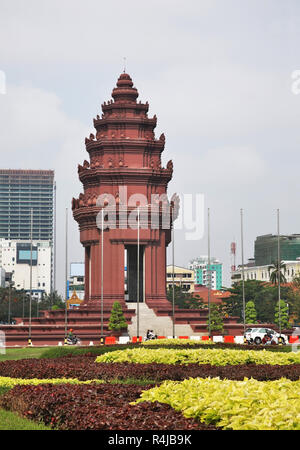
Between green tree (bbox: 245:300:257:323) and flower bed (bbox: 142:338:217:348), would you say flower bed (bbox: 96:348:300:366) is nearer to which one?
flower bed (bbox: 142:338:217:348)

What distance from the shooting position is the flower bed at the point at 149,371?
1967 centimetres

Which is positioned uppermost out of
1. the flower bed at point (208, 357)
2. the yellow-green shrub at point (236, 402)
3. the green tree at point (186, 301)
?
the green tree at point (186, 301)

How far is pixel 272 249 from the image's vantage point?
578 feet

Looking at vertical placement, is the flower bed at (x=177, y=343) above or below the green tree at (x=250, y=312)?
below

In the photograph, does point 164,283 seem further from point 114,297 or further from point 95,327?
point 95,327

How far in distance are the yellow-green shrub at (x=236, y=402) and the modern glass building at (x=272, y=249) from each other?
154 metres

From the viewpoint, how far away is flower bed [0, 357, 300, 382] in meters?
19.7

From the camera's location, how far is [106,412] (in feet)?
41.2

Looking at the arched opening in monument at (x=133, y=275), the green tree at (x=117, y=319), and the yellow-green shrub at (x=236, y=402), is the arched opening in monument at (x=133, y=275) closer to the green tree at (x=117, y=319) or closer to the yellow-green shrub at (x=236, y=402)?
the green tree at (x=117, y=319)

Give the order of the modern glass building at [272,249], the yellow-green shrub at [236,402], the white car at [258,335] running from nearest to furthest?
the yellow-green shrub at [236,402]
the white car at [258,335]
the modern glass building at [272,249]

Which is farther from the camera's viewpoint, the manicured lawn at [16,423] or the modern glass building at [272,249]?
the modern glass building at [272,249]
